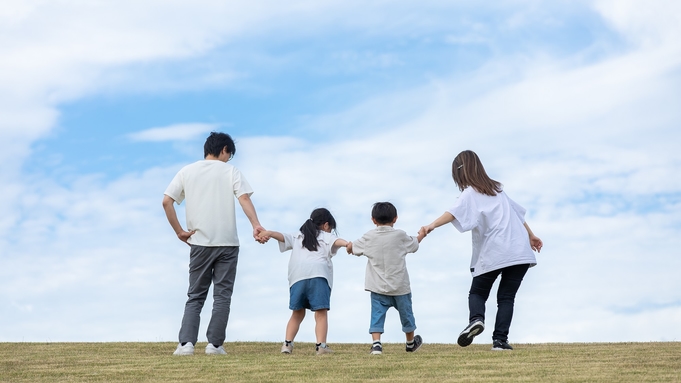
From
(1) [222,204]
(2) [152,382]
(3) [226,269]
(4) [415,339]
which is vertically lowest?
(2) [152,382]

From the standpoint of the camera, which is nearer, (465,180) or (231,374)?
(231,374)

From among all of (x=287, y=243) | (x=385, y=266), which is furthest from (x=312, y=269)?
(x=385, y=266)

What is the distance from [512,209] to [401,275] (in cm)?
145

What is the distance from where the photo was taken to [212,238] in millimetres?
9070

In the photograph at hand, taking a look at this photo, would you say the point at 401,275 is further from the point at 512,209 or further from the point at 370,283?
the point at 512,209

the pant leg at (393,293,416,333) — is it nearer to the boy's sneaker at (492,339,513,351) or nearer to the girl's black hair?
the boy's sneaker at (492,339,513,351)

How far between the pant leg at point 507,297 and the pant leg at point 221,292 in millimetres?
2954

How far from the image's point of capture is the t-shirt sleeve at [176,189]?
9.34 meters

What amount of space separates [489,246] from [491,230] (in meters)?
0.18

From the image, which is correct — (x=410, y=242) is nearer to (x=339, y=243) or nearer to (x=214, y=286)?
(x=339, y=243)

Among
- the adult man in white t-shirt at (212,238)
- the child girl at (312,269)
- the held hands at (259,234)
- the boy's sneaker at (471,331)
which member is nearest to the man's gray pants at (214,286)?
the adult man in white t-shirt at (212,238)

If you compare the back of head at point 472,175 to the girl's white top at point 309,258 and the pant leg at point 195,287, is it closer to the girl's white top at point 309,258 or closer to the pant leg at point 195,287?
the girl's white top at point 309,258

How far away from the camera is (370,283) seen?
9.31m

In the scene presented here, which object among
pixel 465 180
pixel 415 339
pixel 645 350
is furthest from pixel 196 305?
pixel 645 350
